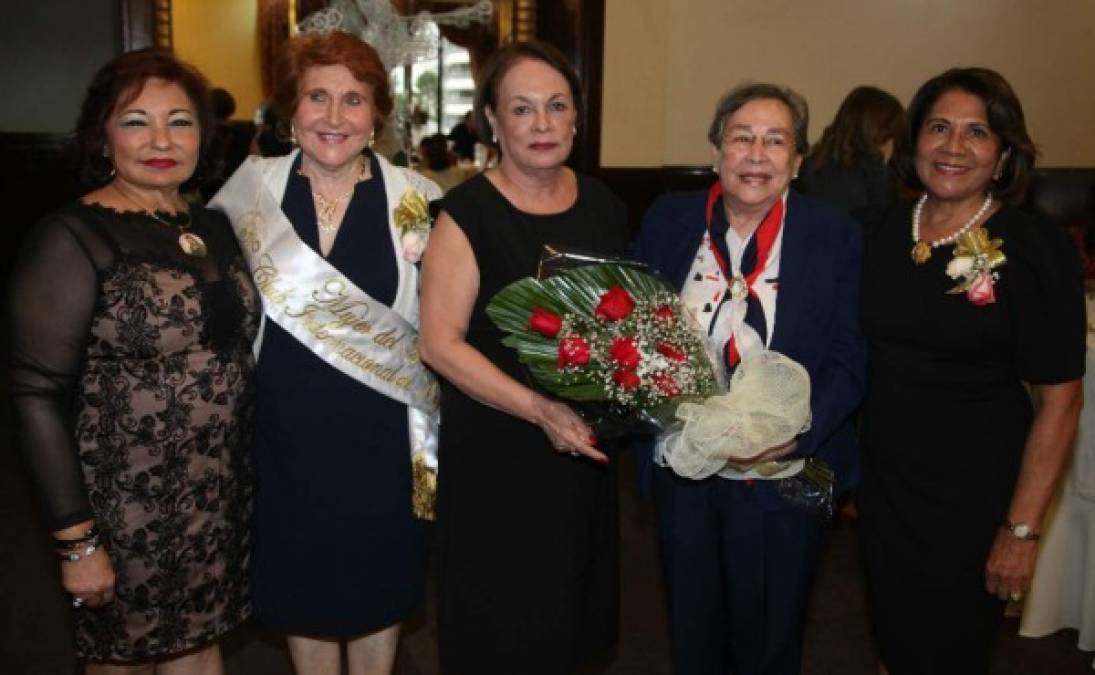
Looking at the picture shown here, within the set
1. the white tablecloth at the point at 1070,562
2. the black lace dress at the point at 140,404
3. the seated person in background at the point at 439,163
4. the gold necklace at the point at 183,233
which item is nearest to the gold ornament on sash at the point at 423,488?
the black lace dress at the point at 140,404

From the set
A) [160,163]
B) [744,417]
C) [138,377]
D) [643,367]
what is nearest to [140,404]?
[138,377]

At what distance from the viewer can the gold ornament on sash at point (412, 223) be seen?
6.63 ft

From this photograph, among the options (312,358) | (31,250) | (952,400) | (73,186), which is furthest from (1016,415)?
(73,186)

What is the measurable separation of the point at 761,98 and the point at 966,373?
0.64 meters

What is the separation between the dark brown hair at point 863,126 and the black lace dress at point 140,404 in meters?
3.31

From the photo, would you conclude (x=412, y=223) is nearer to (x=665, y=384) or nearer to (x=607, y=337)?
(x=607, y=337)

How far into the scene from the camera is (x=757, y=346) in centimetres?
184

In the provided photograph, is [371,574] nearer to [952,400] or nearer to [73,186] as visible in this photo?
[952,400]

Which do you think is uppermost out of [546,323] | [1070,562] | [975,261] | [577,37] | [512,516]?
[577,37]

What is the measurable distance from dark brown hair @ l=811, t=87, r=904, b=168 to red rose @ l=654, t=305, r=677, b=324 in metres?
3.10

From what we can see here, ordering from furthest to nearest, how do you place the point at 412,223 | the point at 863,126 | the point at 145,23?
the point at 145,23 < the point at 863,126 < the point at 412,223

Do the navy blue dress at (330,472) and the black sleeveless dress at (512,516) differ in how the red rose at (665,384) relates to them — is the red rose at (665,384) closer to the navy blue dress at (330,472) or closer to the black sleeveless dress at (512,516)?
the black sleeveless dress at (512,516)

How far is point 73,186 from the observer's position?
24.5ft

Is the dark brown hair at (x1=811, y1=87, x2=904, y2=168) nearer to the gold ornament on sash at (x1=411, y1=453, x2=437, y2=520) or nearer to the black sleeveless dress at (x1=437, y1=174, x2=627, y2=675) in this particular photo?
the black sleeveless dress at (x1=437, y1=174, x2=627, y2=675)
